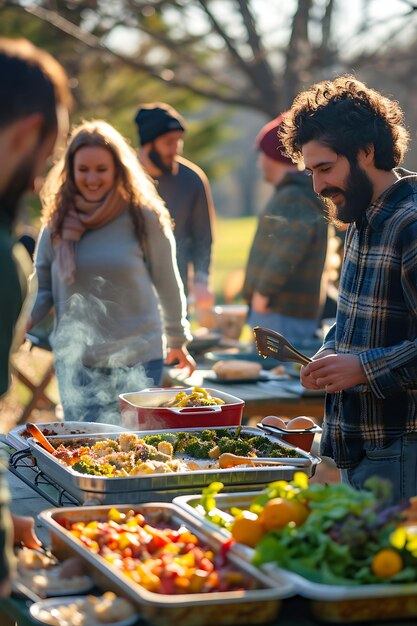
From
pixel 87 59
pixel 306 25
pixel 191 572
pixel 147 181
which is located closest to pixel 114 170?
pixel 147 181

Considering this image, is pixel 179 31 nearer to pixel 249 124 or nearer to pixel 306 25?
pixel 306 25

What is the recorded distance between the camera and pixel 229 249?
2711 centimetres

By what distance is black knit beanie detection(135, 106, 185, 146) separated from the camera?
5895 mm

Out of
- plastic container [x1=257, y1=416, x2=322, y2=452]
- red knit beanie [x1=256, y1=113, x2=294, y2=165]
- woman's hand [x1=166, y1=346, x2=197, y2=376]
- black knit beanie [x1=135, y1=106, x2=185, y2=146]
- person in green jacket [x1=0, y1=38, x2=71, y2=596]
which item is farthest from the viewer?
black knit beanie [x1=135, y1=106, x2=185, y2=146]

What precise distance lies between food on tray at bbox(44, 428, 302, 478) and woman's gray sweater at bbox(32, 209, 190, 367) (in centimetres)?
102

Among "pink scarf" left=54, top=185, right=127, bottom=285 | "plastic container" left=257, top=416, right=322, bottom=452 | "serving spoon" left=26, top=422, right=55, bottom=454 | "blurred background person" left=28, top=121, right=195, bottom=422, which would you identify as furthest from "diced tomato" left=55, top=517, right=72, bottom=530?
"pink scarf" left=54, top=185, right=127, bottom=285

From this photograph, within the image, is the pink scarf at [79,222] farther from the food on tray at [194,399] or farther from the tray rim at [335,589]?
the tray rim at [335,589]

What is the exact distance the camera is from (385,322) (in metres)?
2.84

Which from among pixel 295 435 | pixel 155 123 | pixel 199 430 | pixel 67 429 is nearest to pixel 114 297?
pixel 67 429

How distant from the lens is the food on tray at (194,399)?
3404 millimetres

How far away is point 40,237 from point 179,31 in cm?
664

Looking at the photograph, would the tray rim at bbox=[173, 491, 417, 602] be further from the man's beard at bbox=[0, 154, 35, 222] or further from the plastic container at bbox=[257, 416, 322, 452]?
the plastic container at bbox=[257, 416, 322, 452]

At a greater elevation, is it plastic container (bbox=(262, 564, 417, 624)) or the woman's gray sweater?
the woman's gray sweater

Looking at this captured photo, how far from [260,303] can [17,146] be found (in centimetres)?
378
